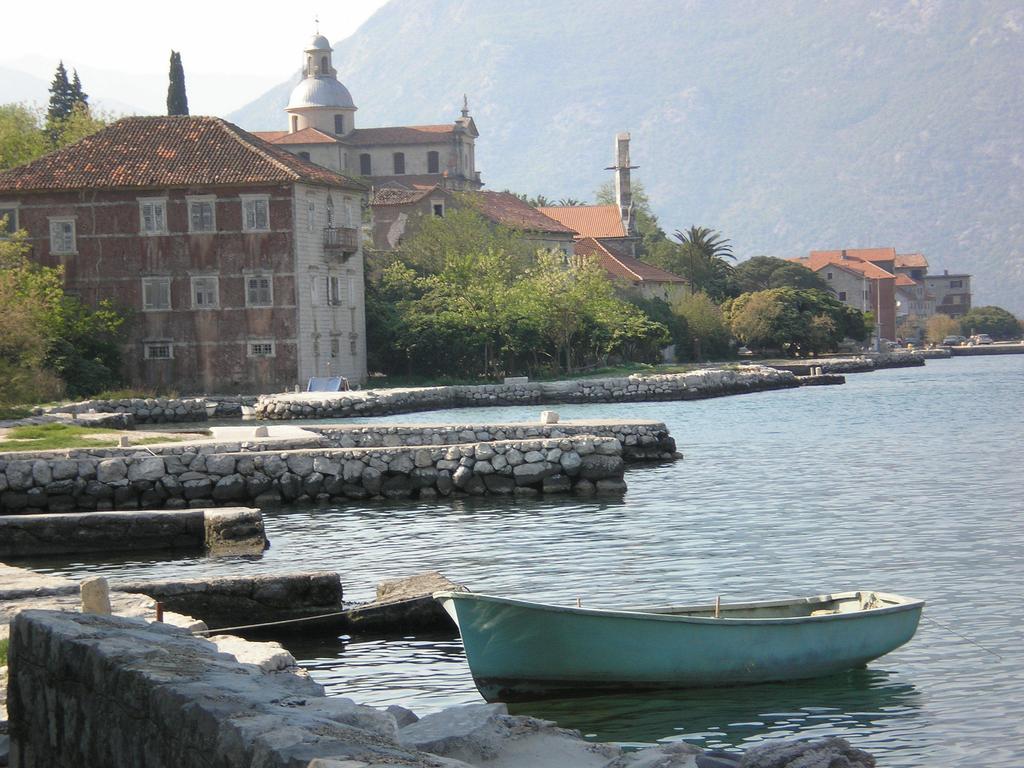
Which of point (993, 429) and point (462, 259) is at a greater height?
point (462, 259)

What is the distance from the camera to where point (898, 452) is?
4059 cm

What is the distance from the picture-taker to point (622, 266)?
111 metres

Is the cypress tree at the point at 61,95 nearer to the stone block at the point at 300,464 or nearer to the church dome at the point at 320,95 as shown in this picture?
the church dome at the point at 320,95

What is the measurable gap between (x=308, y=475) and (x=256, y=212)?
37148mm

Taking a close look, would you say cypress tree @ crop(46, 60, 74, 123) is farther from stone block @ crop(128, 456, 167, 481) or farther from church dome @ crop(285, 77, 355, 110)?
stone block @ crop(128, 456, 167, 481)

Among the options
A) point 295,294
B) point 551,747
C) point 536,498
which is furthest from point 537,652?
point 295,294

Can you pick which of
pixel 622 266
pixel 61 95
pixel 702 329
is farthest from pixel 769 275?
pixel 61 95

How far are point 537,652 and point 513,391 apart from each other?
54.5 meters

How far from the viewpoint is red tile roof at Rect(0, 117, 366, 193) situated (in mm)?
65375

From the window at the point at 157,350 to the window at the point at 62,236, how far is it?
538 cm

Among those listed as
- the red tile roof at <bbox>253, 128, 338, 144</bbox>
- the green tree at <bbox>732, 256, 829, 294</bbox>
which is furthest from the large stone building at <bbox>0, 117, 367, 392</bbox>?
the green tree at <bbox>732, 256, 829, 294</bbox>

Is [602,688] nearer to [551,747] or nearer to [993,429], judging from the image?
[551,747]

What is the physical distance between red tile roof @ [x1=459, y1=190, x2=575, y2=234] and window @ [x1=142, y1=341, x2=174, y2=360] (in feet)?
108

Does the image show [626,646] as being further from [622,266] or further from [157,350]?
[622,266]
